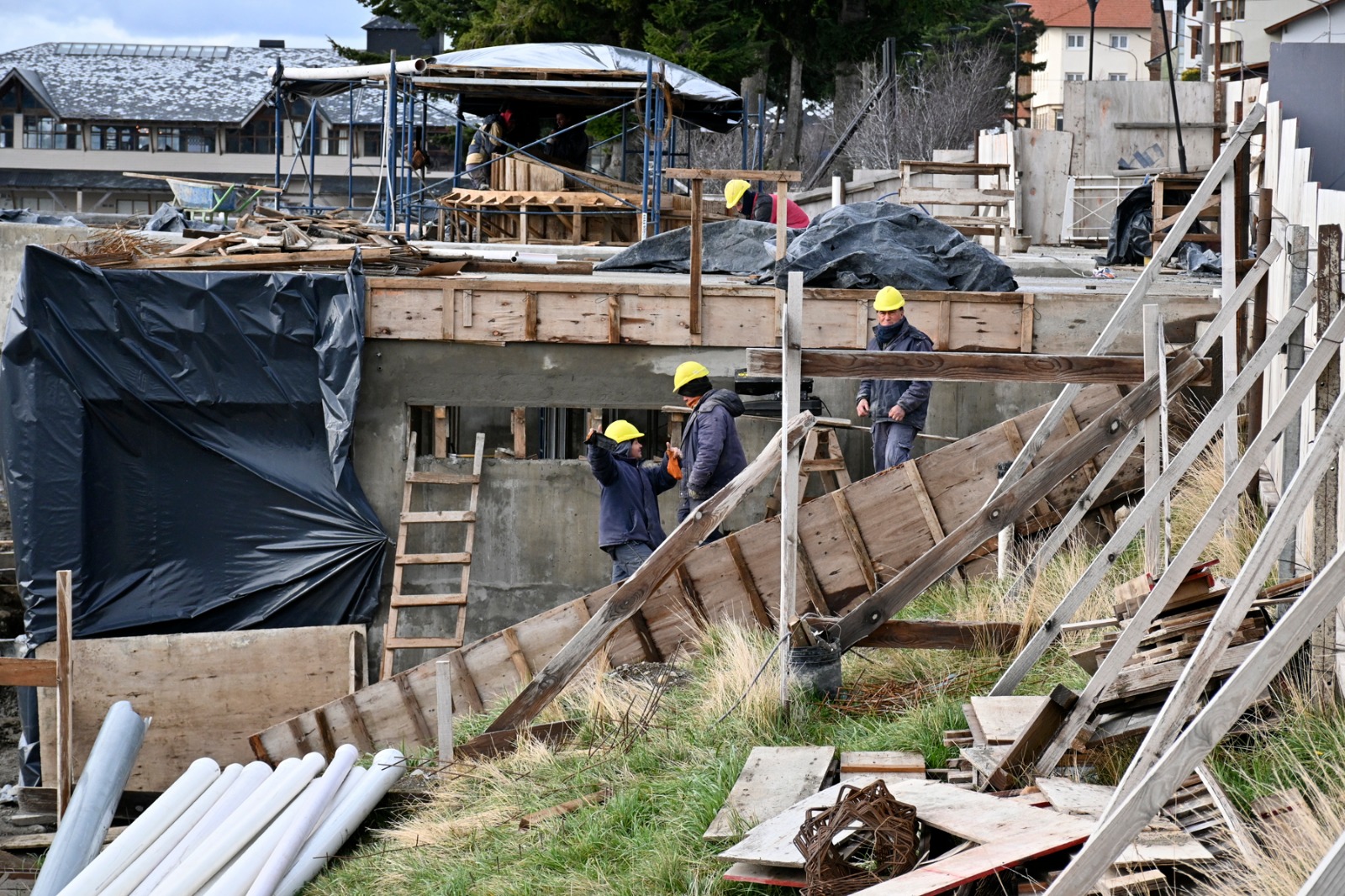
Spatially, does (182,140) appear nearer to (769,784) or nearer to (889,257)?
(889,257)

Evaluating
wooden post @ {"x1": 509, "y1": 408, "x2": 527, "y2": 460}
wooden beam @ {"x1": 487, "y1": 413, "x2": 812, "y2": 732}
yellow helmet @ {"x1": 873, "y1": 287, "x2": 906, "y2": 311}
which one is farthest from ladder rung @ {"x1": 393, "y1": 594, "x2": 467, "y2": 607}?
yellow helmet @ {"x1": 873, "y1": 287, "x2": 906, "y2": 311}

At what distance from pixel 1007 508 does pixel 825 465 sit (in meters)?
4.59

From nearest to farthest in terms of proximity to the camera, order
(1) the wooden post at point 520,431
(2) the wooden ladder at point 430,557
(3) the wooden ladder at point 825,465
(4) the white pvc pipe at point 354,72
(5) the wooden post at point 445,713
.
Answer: (5) the wooden post at point 445,713
(3) the wooden ladder at point 825,465
(2) the wooden ladder at point 430,557
(1) the wooden post at point 520,431
(4) the white pvc pipe at point 354,72

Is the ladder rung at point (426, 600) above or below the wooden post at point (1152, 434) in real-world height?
below

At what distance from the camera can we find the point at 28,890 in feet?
34.2

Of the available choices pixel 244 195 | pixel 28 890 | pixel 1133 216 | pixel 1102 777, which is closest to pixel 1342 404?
pixel 1102 777

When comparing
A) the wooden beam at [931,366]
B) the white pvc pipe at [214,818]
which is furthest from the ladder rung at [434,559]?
the wooden beam at [931,366]

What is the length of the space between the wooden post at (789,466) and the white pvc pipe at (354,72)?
13.9 metres

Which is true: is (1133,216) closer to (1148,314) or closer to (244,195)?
(1148,314)

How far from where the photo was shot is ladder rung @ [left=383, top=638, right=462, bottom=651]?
11.7 m

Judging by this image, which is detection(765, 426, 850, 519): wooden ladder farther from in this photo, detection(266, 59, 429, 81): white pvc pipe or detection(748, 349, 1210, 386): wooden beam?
detection(266, 59, 429, 81): white pvc pipe

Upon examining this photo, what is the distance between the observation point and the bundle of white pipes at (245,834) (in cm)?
727

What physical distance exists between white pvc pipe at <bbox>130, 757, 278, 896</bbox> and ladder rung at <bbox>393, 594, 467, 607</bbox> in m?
2.76

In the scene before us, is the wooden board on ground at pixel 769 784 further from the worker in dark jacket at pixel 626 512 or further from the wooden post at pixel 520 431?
the wooden post at pixel 520 431
